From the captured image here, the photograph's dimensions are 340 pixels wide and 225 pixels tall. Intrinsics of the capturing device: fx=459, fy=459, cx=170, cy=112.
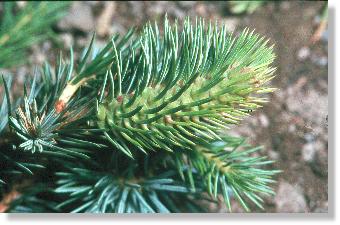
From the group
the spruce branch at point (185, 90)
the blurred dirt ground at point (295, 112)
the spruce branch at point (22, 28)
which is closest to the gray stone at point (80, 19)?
the spruce branch at point (22, 28)

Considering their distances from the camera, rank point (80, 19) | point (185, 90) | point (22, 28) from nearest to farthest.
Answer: point (185, 90) < point (22, 28) < point (80, 19)

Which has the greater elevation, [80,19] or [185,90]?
[80,19]

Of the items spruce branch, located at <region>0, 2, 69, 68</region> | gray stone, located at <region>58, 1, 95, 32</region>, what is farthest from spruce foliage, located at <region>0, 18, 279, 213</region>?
gray stone, located at <region>58, 1, 95, 32</region>

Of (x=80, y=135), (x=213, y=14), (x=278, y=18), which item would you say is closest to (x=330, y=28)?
(x=278, y=18)

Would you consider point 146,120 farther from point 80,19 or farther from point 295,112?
point 80,19

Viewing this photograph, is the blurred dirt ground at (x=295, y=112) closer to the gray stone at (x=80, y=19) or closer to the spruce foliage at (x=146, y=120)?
the spruce foliage at (x=146, y=120)

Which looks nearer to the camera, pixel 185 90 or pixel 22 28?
pixel 185 90

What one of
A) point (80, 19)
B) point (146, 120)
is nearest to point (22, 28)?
point (80, 19)

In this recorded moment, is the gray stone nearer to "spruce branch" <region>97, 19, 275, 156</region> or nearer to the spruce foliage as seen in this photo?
the spruce foliage

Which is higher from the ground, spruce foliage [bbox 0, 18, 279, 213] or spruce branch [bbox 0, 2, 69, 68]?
spruce branch [bbox 0, 2, 69, 68]
